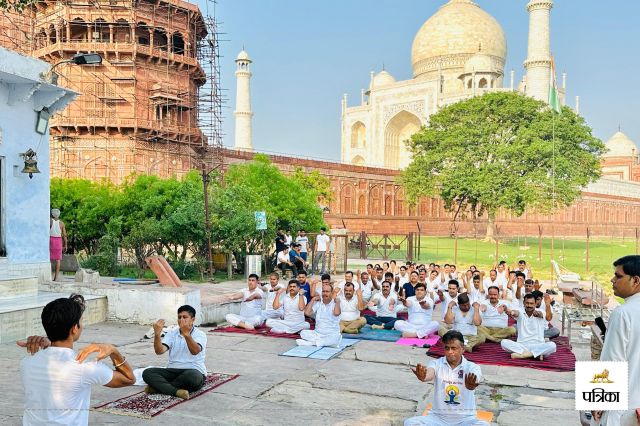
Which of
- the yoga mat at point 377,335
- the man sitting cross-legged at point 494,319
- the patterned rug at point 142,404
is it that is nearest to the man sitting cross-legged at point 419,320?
the yoga mat at point 377,335

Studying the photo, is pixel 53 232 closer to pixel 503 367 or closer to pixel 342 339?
pixel 342 339

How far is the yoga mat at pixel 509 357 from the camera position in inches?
300

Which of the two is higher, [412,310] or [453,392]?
[453,392]

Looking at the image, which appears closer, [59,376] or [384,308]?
[59,376]

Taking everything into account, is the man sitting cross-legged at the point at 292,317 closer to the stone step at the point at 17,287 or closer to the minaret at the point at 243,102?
the stone step at the point at 17,287

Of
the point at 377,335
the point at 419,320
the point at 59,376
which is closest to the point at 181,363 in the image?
the point at 59,376

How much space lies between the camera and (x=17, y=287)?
998 cm

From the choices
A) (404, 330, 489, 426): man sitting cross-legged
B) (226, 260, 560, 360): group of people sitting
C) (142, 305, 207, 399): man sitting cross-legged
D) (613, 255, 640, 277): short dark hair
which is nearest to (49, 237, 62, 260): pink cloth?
(226, 260, 560, 360): group of people sitting

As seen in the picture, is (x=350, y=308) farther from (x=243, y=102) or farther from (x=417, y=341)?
(x=243, y=102)

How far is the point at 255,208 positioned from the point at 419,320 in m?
8.57

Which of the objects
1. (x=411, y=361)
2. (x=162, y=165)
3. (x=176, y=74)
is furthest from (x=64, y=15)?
(x=411, y=361)

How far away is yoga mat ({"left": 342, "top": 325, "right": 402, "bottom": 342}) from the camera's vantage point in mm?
9344

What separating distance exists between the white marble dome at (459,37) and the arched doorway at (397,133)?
628 cm

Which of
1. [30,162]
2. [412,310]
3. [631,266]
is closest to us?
[631,266]
